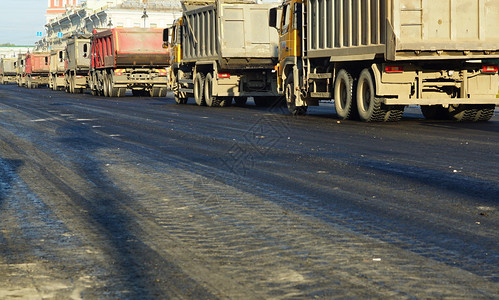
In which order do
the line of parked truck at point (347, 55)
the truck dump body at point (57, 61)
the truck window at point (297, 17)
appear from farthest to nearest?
the truck dump body at point (57, 61) → the truck window at point (297, 17) → the line of parked truck at point (347, 55)

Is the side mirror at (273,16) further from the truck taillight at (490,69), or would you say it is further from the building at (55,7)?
the building at (55,7)

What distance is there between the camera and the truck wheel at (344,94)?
752 inches

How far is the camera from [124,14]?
99875 mm

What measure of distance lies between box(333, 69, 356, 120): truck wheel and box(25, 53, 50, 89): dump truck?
5098 cm

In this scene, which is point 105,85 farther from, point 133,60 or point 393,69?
point 393,69

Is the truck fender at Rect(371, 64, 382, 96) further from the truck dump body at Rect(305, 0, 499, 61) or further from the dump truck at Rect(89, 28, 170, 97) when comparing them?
the dump truck at Rect(89, 28, 170, 97)

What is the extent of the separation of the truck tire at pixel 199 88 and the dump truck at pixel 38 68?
40350mm

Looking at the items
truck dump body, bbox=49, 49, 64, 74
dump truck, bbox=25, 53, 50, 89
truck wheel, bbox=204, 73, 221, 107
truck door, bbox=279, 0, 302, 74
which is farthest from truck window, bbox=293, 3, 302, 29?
dump truck, bbox=25, 53, 50, 89

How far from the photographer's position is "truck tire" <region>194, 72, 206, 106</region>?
2922 cm

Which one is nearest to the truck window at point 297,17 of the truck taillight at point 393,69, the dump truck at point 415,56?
the dump truck at point 415,56

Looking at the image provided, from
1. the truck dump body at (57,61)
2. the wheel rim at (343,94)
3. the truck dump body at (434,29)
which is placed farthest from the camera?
the truck dump body at (57,61)

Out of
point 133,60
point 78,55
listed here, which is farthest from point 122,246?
point 78,55

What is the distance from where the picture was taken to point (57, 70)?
6025 centimetres

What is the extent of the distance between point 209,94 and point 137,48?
11.4 meters
